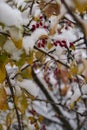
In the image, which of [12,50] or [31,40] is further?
[31,40]

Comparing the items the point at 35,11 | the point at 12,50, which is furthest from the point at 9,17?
the point at 35,11

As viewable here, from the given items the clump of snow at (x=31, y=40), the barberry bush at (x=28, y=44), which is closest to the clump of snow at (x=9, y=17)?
the barberry bush at (x=28, y=44)

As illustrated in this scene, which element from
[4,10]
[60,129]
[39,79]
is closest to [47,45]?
[4,10]

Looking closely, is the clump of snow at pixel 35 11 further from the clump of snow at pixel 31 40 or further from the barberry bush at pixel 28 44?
the clump of snow at pixel 31 40

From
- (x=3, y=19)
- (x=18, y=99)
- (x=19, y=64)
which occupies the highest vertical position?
(x=3, y=19)

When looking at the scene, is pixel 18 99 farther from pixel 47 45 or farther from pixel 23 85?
pixel 47 45

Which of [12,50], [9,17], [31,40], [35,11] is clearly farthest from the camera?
[35,11]

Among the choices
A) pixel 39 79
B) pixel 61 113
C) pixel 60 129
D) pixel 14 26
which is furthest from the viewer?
pixel 60 129

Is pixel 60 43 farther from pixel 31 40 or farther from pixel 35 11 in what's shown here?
pixel 31 40

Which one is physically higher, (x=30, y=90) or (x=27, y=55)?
(x=27, y=55)

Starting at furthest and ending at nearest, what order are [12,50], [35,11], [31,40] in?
[35,11] < [31,40] < [12,50]

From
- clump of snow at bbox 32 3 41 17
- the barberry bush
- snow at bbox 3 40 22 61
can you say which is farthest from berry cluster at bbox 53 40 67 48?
snow at bbox 3 40 22 61
